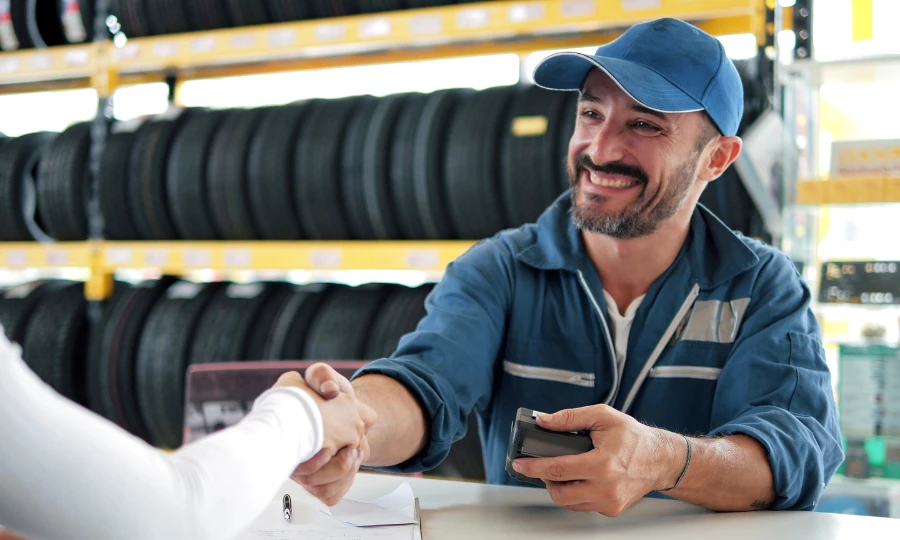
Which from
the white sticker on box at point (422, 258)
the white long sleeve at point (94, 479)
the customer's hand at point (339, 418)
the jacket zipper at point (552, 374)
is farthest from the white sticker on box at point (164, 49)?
the white long sleeve at point (94, 479)

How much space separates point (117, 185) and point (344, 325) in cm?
98

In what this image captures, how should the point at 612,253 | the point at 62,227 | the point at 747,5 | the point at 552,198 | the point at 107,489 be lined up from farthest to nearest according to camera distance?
the point at 62,227
the point at 552,198
the point at 747,5
the point at 612,253
the point at 107,489

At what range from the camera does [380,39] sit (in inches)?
98.3

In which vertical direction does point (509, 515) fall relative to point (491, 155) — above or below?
below

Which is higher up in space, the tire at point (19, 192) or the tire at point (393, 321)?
the tire at point (19, 192)

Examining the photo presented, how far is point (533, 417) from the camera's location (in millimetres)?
1026

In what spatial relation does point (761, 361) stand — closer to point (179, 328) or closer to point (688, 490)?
point (688, 490)

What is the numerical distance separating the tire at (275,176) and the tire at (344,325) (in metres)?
0.26

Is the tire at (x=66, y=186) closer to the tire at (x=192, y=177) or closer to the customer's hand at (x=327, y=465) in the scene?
the tire at (x=192, y=177)

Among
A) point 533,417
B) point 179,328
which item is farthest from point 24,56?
point 533,417

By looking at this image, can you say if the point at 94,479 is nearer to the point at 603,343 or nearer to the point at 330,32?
the point at 603,343

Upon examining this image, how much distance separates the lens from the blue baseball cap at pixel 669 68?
4.58ft

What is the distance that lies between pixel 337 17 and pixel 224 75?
811 millimetres

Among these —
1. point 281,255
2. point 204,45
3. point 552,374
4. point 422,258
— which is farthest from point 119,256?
point 552,374
